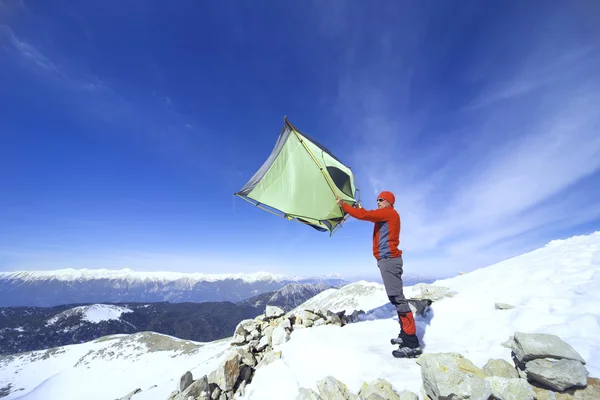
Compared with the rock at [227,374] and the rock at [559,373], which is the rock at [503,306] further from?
the rock at [227,374]

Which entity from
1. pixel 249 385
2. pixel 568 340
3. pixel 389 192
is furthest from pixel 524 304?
pixel 249 385

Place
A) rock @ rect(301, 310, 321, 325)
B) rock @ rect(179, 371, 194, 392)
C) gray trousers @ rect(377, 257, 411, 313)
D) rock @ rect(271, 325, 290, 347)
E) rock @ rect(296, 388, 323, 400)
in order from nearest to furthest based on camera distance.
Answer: rock @ rect(296, 388, 323, 400) → gray trousers @ rect(377, 257, 411, 313) → rock @ rect(271, 325, 290, 347) → rock @ rect(179, 371, 194, 392) → rock @ rect(301, 310, 321, 325)

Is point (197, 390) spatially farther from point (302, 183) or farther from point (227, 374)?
point (302, 183)

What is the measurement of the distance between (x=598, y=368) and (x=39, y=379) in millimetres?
172712

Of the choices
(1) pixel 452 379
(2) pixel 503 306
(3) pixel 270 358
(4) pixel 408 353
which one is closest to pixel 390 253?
(4) pixel 408 353

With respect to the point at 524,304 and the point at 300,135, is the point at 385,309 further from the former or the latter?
the point at 300,135

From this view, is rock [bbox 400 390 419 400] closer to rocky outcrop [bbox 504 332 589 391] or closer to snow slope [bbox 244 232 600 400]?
snow slope [bbox 244 232 600 400]

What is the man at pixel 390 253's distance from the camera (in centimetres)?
805

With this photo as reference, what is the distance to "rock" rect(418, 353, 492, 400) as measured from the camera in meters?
5.18

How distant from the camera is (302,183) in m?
13.8

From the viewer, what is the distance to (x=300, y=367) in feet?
27.9

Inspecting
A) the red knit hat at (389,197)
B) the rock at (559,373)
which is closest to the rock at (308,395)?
the rock at (559,373)

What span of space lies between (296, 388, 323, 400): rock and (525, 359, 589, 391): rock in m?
5.17

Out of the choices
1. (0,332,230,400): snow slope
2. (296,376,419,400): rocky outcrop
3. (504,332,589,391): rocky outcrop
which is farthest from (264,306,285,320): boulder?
(0,332,230,400): snow slope
